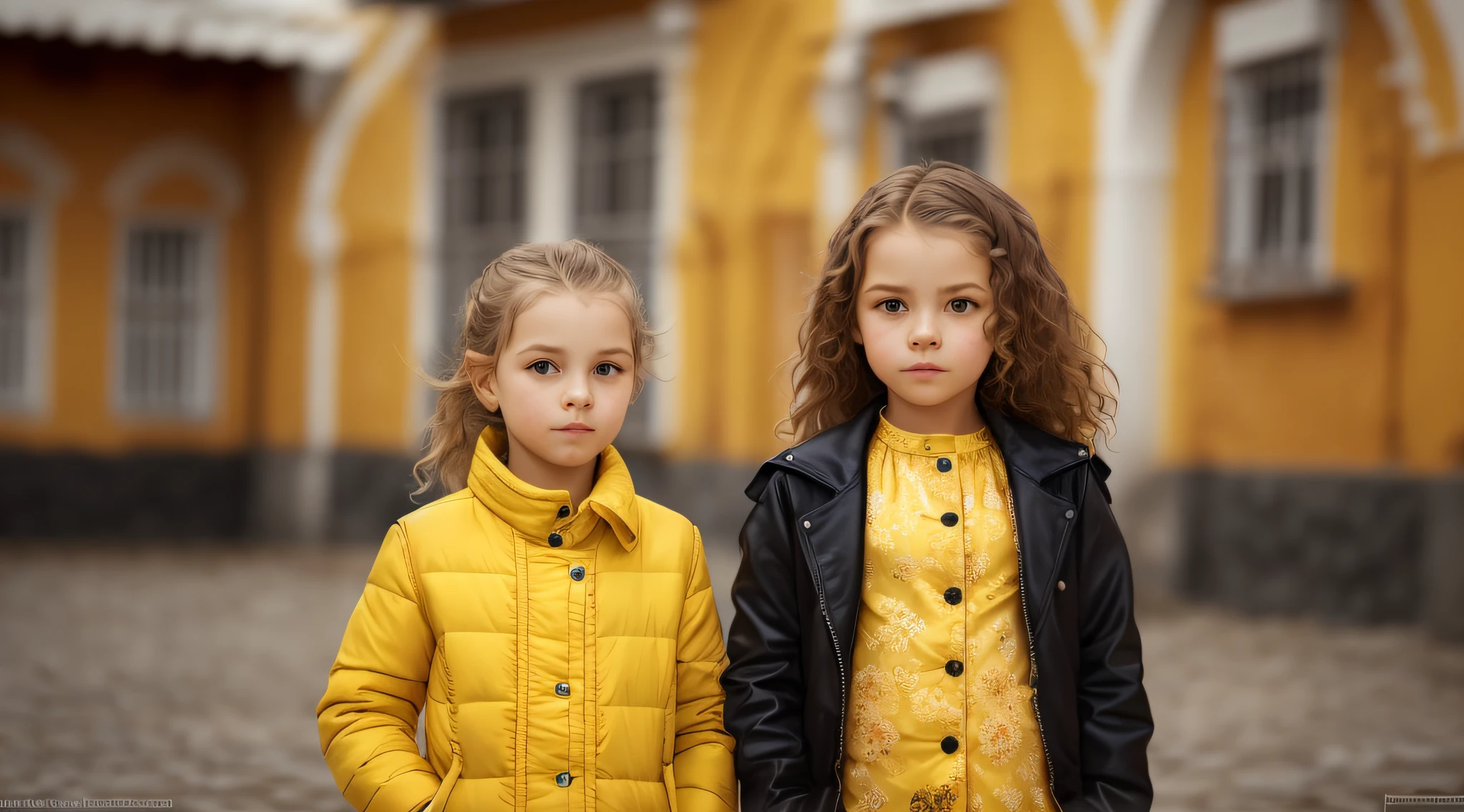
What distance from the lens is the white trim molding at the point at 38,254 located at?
1269 cm

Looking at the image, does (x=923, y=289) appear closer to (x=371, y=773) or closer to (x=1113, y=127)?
(x=371, y=773)

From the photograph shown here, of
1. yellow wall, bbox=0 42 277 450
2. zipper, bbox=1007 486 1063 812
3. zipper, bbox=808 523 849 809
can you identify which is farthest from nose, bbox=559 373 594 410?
yellow wall, bbox=0 42 277 450

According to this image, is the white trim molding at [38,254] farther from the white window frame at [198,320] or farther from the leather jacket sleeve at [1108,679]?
the leather jacket sleeve at [1108,679]

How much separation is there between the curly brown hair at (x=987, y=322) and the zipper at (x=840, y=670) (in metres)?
0.31

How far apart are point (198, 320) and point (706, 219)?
18.3 feet

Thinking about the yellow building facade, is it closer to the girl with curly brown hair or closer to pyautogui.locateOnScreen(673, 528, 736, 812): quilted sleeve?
the girl with curly brown hair

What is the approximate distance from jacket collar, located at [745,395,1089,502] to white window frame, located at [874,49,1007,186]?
662 cm

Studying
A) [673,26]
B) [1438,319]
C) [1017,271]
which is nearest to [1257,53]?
[1438,319]

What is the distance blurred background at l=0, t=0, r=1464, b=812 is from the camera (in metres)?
5.84

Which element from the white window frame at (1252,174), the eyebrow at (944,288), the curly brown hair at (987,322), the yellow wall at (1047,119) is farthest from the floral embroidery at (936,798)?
the yellow wall at (1047,119)

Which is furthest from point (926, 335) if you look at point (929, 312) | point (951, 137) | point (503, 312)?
point (951, 137)

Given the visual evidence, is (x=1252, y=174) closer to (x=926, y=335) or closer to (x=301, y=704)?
(x=301, y=704)

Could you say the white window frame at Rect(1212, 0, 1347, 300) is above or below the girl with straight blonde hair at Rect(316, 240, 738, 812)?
above

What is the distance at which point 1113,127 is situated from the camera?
314 inches
